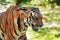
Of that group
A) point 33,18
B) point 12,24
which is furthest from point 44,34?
point 12,24

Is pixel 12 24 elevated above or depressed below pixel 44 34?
above

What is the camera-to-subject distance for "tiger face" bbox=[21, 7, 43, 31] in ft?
4.09

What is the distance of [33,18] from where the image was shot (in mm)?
1254

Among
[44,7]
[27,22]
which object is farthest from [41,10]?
[27,22]

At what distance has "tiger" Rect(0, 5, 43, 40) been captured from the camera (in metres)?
1.25


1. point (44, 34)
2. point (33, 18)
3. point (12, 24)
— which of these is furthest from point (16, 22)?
point (44, 34)

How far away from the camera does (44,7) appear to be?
132cm

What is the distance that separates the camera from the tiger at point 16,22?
4.11 feet

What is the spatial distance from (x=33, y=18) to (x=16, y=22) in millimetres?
148

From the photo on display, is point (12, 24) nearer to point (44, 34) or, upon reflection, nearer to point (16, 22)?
point (16, 22)

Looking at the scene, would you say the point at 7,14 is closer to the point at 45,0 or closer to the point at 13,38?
the point at 13,38

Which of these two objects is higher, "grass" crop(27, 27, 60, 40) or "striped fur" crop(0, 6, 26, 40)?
"striped fur" crop(0, 6, 26, 40)

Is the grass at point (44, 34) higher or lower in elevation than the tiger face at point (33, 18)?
lower

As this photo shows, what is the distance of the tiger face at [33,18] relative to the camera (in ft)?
4.09
